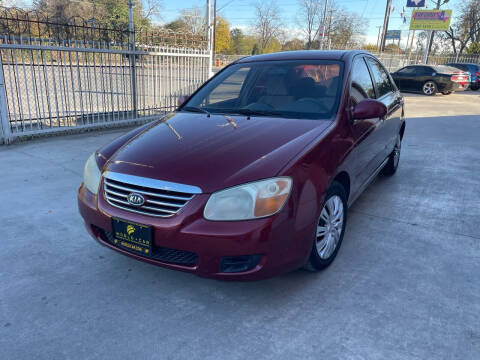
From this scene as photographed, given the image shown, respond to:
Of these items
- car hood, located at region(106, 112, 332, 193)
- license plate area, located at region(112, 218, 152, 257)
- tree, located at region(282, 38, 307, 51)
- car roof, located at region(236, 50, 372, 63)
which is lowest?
license plate area, located at region(112, 218, 152, 257)

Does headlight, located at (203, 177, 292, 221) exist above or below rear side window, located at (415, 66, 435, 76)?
below

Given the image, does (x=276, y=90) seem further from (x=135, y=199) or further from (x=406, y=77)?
(x=406, y=77)

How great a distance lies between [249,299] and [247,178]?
88 cm

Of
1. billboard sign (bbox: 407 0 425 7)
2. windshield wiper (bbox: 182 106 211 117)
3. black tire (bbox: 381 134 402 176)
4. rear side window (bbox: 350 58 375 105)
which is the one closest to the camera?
rear side window (bbox: 350 58 375 105)

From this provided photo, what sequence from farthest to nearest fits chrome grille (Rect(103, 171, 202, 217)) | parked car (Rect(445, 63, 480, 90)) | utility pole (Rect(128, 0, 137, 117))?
parked car (Rect(445, 63, 480, 90)) → utility pole (Rect(128, 0, 137, 117)) → chrome grille (Rect(103, 171, 202, 217))

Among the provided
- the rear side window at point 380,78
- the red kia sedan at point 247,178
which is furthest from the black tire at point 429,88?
the red kia sedan at point 247,178

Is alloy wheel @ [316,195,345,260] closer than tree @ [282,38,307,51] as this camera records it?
Yes

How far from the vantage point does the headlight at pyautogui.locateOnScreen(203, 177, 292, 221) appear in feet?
7.19

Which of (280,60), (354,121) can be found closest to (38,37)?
(280,60)

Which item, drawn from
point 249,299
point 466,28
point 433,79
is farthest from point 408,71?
point 466,28

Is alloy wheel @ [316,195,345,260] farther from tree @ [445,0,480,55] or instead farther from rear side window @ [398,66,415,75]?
tree @ [445,0,480,55]

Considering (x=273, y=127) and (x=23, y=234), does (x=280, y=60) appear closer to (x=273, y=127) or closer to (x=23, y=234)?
(x=273, y=127)

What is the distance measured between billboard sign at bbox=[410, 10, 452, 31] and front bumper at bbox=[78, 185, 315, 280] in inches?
1301

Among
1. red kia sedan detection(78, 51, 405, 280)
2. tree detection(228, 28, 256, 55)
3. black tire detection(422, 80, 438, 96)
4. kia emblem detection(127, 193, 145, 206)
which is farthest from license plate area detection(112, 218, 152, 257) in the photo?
tree detection(228, 28, 256, 55)
